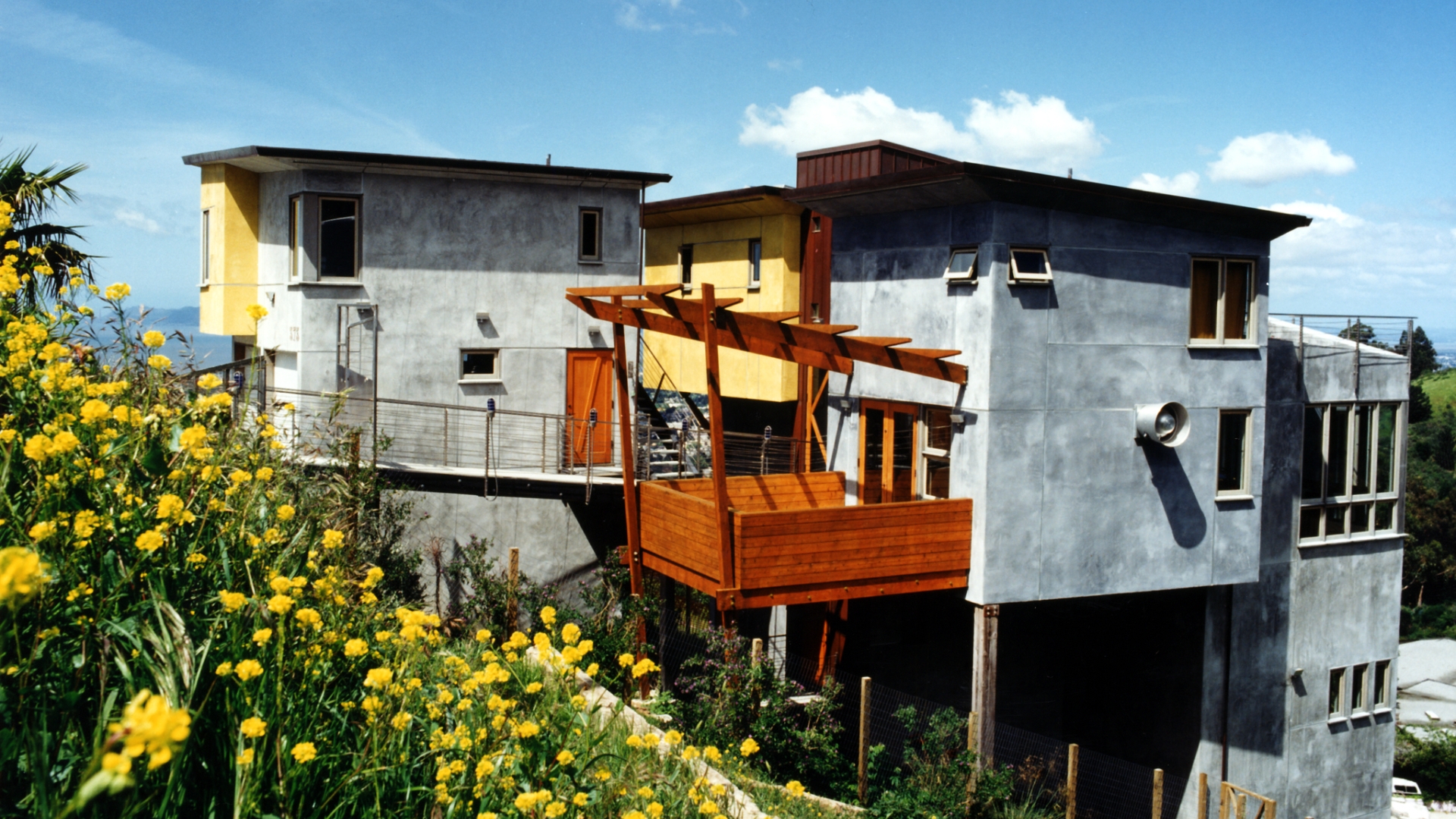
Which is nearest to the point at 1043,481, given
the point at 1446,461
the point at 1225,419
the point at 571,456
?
the point at 1225,419

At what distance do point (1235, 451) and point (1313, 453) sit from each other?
3270 mm

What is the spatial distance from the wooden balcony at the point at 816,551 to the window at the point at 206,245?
1289 cm

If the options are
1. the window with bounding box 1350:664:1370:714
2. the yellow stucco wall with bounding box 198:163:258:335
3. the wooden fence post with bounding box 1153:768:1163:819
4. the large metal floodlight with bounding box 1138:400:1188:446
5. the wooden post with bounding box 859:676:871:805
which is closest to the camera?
the wooden post with bounding box 859:676:871:805

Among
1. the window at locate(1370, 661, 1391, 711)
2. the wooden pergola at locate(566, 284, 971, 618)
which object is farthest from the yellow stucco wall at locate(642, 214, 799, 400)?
the window at locate(1370, 661, 1391, 711)

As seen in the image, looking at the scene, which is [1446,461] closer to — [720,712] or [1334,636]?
[1334,636]

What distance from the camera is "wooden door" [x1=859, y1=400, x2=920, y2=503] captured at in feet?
58.5

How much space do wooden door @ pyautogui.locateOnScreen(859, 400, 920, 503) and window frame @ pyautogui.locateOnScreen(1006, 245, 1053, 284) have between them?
8.66ft

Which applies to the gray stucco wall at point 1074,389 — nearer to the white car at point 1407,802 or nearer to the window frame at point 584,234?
the window frame at point 584,234

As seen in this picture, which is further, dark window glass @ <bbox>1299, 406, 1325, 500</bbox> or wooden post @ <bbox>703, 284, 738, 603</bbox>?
dark window glass @ <bbox>1299, 406, 1325, 500</bbox>

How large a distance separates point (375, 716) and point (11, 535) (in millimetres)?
1979

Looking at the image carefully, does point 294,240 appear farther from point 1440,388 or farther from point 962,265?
point 1440,388

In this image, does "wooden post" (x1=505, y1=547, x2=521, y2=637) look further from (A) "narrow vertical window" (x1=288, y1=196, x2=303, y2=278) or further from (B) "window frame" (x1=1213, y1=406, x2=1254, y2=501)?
(B) "window frame" (x1=1213, y1=406, x2=1254, y2=501)

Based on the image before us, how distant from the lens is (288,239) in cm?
2188

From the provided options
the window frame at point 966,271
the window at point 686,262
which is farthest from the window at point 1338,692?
the window at point 686,262
